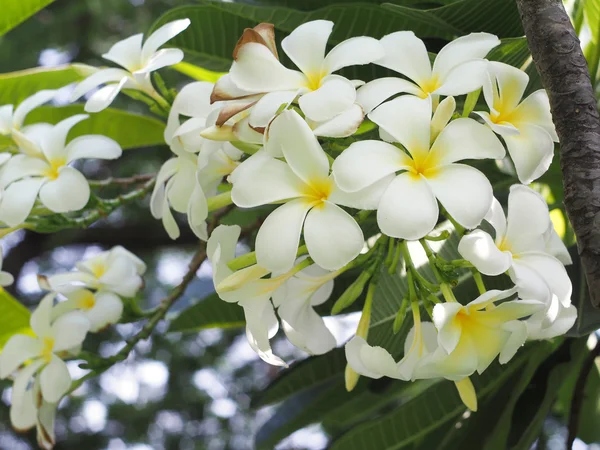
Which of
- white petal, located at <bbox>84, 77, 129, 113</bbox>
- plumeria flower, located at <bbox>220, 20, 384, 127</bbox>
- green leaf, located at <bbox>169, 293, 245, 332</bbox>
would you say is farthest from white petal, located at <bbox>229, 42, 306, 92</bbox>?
green leaf, located at <bbox>169, 293, 245, 332</bbox>

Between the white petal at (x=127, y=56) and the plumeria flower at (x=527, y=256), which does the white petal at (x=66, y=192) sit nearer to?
the white petal at (x=127, y=56)

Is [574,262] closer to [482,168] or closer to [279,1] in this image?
[482,168]

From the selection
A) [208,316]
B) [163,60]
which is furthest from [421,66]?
[208,316]

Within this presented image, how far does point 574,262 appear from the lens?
2.67ft

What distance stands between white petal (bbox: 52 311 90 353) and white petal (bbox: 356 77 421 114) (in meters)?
0.46

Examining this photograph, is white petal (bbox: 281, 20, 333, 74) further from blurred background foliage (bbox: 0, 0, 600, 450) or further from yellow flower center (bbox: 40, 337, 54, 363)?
yellow flower center (bbox: 40, 337, 54, 363)

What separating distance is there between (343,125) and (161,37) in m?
0.35

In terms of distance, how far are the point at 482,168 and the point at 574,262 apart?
0.24 metres

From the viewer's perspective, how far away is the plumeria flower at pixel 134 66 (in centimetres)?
76

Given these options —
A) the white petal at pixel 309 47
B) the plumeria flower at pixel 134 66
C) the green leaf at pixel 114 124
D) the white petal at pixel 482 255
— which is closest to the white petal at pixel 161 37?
the plumeria flower at pixel 134 66

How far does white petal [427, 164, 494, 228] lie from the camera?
1.59ft

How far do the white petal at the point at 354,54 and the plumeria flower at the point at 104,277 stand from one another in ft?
1.41

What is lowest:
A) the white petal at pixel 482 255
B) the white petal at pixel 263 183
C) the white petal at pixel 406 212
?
the white petal at pixel 482 255

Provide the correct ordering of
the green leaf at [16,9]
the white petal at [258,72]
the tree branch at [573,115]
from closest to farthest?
the tree branch at [573,115] < the white petal at [258,72] < the green leaf at [16,9]
